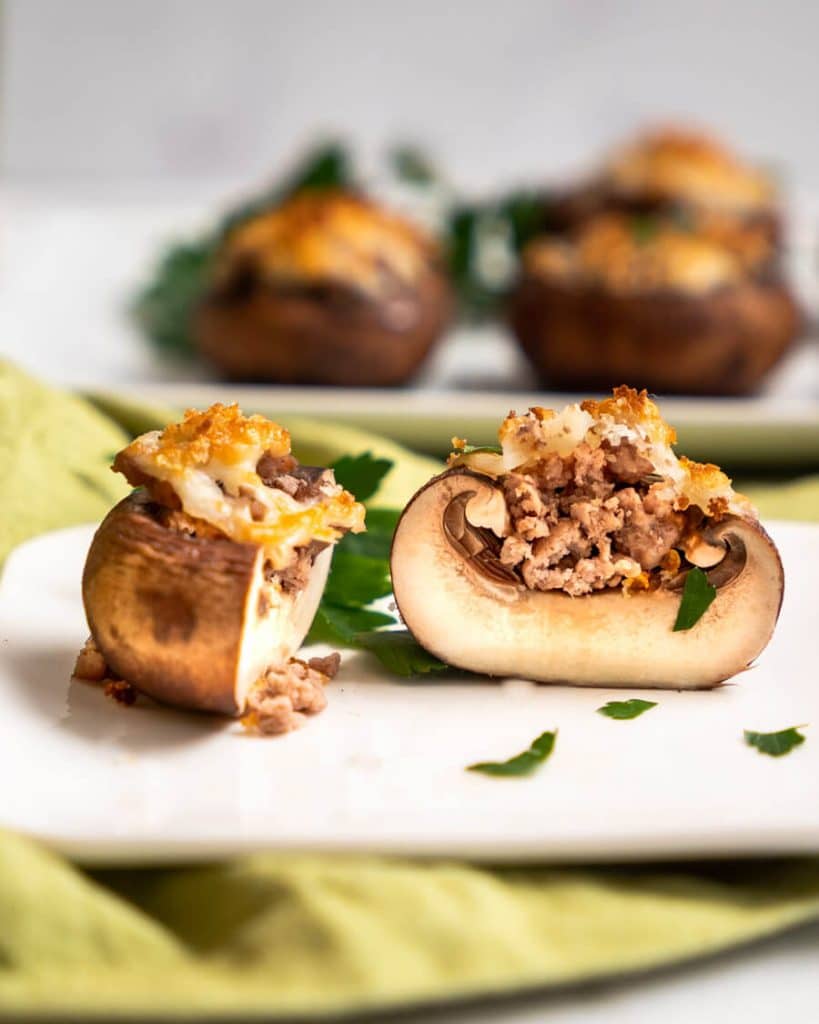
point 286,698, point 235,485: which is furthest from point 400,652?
point 235,485

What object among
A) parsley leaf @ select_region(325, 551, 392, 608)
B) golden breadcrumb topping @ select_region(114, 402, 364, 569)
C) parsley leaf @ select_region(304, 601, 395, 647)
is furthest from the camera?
parsley leaf @ select_region(325, 551, 392, 608)

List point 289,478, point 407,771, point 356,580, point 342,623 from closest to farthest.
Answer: point 407,771 < point 289,478 < point 342,623 < point 356,580

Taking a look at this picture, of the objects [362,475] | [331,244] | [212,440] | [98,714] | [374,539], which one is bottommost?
[98,714]

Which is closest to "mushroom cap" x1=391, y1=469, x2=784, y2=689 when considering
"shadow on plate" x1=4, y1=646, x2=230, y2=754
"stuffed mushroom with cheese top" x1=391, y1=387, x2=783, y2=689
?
"stuffed mushroom with cheese top" x1=391, y1=387, x2=783, y2=689

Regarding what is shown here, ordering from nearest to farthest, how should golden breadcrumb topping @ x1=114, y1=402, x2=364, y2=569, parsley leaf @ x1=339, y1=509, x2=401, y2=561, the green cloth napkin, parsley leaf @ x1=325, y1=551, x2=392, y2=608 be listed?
the green cloth napkin, golden breadcrumb topping @ x1=114, y1=402, x2=364, y2=569, parsley leaf @ x1=325, y1=551, x2=392, y2=608, parsley leaf @ x1=339, y1=509, x2=401, y2=561

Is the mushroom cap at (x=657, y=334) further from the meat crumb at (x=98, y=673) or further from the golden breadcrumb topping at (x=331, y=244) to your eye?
the meat crumb at (x=98, y=673)

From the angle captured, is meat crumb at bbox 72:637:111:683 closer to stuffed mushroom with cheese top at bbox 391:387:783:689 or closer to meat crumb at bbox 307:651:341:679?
meat crumb at bbox 307:651:341:679

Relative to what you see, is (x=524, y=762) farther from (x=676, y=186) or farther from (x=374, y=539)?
(x=676, y=186)

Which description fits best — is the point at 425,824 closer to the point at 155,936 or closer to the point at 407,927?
the point at 407,927
